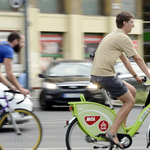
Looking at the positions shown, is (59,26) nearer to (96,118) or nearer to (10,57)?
(10,57)

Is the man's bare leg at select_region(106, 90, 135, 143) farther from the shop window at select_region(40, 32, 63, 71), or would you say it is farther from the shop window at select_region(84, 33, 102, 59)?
the shop window at select_region(84, 33, 102, 59)

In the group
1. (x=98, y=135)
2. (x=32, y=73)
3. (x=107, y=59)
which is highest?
(x=107, y=59)

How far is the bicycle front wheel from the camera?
5270 millimetres

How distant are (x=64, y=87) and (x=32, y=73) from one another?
11.8 meters

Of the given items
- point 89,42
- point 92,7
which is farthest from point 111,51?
Result: point 92,7

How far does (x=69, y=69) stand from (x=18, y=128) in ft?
24.9

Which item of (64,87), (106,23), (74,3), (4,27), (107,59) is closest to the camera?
(107,59)

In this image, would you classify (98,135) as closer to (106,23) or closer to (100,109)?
(100,109)

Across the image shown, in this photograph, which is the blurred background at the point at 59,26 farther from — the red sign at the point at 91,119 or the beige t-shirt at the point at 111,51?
the beige t-shirt at the point at 111,51

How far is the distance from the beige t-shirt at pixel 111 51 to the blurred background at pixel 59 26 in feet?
55.4

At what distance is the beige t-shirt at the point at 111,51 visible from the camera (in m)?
5.01

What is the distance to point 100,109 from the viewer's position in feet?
17.1

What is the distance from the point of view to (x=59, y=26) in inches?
972

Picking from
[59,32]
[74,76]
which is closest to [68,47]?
[59,32]
